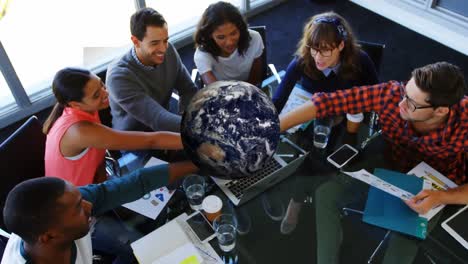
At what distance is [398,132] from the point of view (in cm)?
225

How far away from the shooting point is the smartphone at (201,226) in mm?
1897

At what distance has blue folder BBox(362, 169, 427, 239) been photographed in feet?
6.17

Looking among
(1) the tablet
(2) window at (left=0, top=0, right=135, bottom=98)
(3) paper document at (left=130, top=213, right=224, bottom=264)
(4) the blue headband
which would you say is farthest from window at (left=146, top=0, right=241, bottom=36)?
(1) the tablet

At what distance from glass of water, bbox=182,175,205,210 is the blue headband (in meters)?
1.23

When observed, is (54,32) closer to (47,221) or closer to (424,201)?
(47,221)

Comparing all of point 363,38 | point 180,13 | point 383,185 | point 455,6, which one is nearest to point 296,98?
point 383,185

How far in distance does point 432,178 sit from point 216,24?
1.58 m

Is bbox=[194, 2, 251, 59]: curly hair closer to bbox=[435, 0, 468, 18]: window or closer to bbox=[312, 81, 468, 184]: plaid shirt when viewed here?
bbox=[312, 81, 468, 184]: plaid shirt

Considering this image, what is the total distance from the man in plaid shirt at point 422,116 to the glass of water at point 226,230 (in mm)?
655

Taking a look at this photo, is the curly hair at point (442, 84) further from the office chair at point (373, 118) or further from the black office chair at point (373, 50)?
the black office chair at point (373, 50)

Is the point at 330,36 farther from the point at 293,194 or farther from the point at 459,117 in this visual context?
the point at 293,194

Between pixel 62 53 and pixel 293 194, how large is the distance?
10.9 ft

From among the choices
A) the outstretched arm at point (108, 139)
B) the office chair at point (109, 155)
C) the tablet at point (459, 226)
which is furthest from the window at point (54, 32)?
the tablet at point (459, 226)

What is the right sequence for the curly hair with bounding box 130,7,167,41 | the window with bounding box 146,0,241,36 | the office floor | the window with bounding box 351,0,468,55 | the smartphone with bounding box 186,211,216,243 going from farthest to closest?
the window with bounding box 146,0,241,36 → the window with bounding box 351,0,468,55 → the office floor → the curly hair with bounding box 130,7,167,41 → the smartphone with bounding box 186,211,216,243
